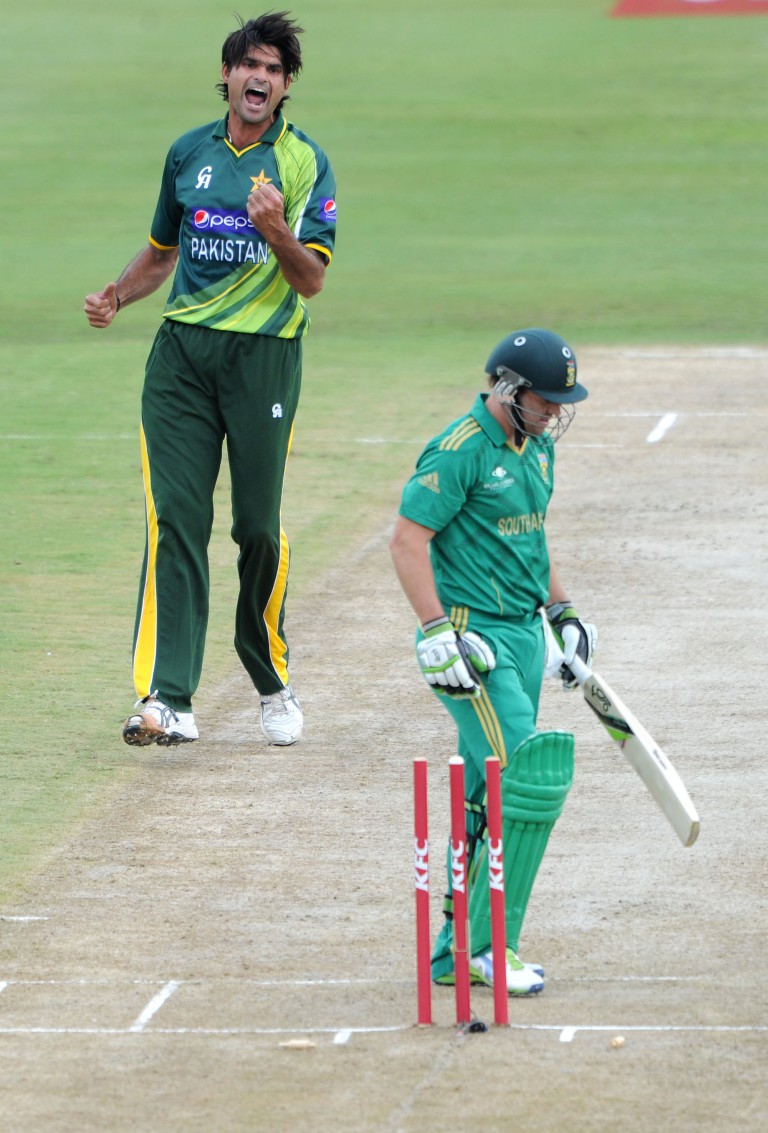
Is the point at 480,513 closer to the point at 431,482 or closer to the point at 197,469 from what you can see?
the point at 431,482

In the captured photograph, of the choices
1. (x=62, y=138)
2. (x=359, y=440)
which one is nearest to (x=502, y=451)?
(x=359, y=440)

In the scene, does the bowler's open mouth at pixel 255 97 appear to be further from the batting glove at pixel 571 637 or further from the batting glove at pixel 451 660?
the batting glove at pixel 451 660

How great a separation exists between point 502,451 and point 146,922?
1836 mm

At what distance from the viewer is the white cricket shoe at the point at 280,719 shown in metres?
8.39

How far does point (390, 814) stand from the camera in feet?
24.9

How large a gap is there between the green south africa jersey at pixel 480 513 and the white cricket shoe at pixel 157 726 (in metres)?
2.06

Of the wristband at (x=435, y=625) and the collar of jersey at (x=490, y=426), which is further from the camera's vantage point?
the collar of jersey at (x=490, y=426)

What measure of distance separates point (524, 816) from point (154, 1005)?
1164 millimetres

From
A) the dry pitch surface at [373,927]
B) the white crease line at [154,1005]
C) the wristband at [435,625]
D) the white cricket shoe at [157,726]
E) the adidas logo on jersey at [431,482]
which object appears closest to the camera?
the dry pitch surface at [373,927]

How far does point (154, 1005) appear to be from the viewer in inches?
233

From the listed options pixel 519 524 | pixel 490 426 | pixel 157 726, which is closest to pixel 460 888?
pixel 519 524

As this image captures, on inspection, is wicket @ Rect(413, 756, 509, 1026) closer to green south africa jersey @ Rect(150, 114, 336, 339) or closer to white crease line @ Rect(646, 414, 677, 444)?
green south africa jersey @ Rect(150, 114, 336, 339)

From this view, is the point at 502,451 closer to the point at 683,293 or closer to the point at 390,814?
the point at 390,814

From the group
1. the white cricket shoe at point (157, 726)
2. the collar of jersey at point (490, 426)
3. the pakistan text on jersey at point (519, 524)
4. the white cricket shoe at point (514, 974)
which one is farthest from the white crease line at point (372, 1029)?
the white cricket shoe at point (157, 726)
